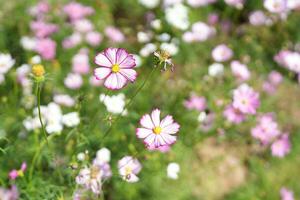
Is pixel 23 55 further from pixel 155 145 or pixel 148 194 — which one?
pixel 155 145

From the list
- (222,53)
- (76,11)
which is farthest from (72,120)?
(222,53)

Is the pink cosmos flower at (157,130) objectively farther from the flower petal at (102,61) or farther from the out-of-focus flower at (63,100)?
the out-of-focus flower at (63,100)

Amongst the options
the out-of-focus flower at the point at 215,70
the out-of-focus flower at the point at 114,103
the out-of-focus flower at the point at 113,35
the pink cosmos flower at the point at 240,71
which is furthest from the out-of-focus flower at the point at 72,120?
the pink cosmos flower at the point at 240,71

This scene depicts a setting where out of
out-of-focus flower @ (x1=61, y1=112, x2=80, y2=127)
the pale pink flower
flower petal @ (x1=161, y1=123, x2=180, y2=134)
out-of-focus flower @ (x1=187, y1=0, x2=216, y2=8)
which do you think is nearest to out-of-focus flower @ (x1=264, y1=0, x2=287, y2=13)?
out-of-focus flower @ (x1=187, y1=0, x2=216, y2=8)

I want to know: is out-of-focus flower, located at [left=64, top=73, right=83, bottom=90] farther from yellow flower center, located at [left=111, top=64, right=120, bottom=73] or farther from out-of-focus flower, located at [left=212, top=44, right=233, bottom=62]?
→ yellow flower center, located at [left=111, top=64, right=120, bottom=73]

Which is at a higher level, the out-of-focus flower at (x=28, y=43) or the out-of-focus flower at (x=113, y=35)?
the out-of-focus flower at (x=113, y=35)
